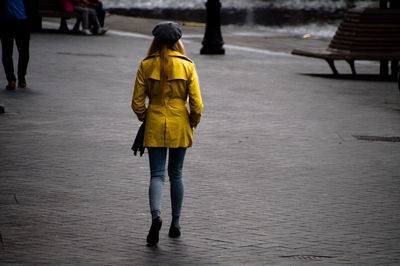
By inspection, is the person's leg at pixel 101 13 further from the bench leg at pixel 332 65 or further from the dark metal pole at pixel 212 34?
the bench leg at pixel 332 65

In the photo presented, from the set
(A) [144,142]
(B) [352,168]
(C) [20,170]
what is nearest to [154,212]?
(A) [144,142]

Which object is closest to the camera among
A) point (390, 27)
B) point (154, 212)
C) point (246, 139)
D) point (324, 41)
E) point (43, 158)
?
point (154, 212)

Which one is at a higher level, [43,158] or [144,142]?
[144,142]

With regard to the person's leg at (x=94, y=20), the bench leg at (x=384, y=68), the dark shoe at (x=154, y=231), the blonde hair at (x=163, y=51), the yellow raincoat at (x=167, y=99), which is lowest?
the bench leg at (x=384, y=68)

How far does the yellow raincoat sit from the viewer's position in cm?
568

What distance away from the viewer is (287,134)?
33.6 feet

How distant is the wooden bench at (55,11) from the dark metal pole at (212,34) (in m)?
4.75

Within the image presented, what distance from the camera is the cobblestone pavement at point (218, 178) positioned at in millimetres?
5645

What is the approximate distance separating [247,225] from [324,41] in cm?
1993

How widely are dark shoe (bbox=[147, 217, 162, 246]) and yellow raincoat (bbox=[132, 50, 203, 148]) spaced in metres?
0.51

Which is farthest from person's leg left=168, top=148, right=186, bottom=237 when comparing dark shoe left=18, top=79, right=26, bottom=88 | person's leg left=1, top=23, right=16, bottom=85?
dark shoe left=18, top=79, right=26, bottom=88

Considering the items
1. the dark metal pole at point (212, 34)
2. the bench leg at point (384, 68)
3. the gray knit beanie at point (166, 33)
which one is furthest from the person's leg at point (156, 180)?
the dark metal pole at point (212, 34)

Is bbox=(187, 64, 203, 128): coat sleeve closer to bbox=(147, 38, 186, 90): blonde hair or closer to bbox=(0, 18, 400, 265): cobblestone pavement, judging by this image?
bbox=(147, 38, 186, 90): blonde hair

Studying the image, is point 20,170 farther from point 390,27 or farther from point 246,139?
point 390,27
